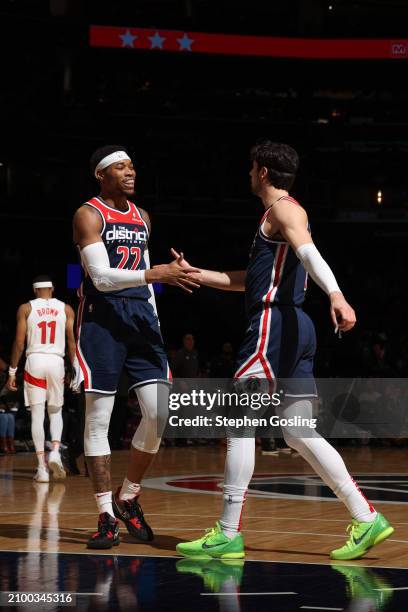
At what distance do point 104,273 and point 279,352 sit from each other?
102 cm

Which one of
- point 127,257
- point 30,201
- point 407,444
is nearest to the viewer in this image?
point 127,257

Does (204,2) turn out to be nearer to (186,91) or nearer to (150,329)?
(186,91)

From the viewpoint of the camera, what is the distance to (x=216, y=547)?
4.90 metres

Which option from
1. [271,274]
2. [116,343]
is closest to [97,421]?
[116,343]

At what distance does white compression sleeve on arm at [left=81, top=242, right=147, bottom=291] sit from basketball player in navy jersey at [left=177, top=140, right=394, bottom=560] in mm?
338

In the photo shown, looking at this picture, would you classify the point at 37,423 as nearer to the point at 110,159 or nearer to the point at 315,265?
the point at 110,159

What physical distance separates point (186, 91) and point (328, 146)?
4.52m

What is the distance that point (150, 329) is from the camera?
18.3 feet

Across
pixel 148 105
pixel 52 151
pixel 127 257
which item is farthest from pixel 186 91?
pixel 127 257

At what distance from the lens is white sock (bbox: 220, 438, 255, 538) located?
4.95 m

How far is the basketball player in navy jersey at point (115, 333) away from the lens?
5453mm

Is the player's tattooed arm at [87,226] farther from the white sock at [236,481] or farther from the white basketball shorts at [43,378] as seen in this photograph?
the white basketball shorts at [43,378]

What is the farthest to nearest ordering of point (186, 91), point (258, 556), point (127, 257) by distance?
point (186, 91)
point (127, 257)
point (258, 556)

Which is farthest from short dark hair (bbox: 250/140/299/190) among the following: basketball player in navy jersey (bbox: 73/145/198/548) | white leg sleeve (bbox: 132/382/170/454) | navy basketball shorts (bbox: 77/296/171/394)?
white leg sleeve (bbox: 132/382/170/454)
